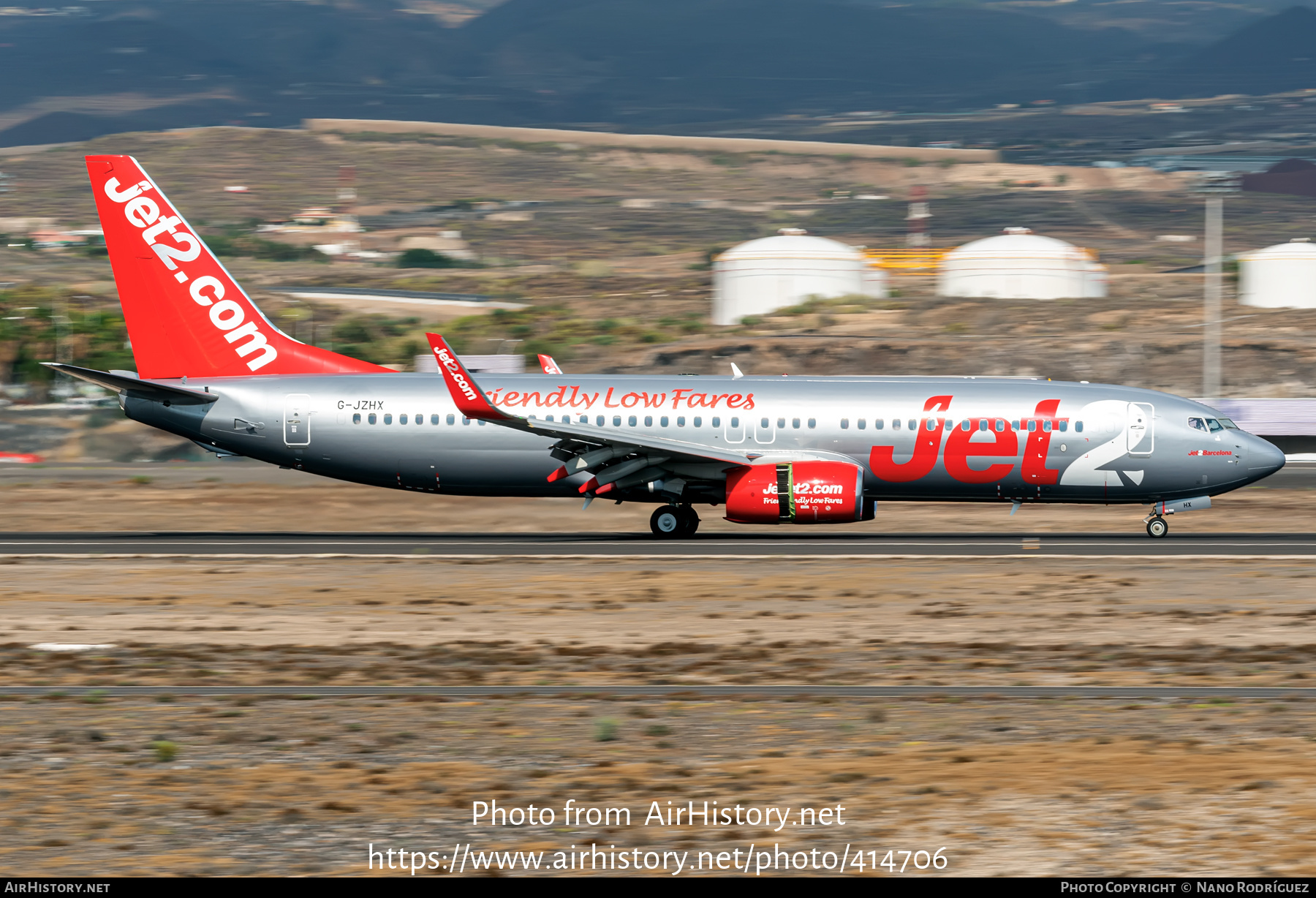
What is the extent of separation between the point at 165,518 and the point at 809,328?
5605 centimetres

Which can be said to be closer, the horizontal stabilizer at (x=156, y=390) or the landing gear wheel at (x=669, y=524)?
the horizontal stabilizer at (x=156, y=390)

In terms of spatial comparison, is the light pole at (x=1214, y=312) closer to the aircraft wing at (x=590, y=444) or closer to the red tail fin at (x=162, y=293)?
the aircraft wing at (x=590, y=444)

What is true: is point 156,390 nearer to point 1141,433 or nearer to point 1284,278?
point 1141,433

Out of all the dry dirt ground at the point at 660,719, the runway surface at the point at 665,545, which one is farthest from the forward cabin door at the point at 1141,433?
the dry dirt ground at the point at 660,719

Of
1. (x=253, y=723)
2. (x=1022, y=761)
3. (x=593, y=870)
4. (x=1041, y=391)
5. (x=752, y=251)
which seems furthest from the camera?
(x=752, y=251)

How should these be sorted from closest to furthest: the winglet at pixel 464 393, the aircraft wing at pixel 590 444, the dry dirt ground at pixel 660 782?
the dry dirt ground at pixel 660 782 < the winglet at pixel 464 393 < the aircraft wing at pixel 590 444

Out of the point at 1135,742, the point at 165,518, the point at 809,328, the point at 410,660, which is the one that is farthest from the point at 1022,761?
the point at 809,328

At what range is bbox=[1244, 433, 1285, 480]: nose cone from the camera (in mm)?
32844

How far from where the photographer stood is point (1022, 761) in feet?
44.2

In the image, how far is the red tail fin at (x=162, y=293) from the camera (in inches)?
1400

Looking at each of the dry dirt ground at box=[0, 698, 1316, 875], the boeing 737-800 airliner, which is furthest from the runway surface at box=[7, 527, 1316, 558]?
the dry dirt ground at box=[0, 698, 1316, 875]

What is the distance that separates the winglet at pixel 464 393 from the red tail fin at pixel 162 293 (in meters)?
4.54

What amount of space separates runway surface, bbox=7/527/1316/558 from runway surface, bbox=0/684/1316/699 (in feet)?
41.5
